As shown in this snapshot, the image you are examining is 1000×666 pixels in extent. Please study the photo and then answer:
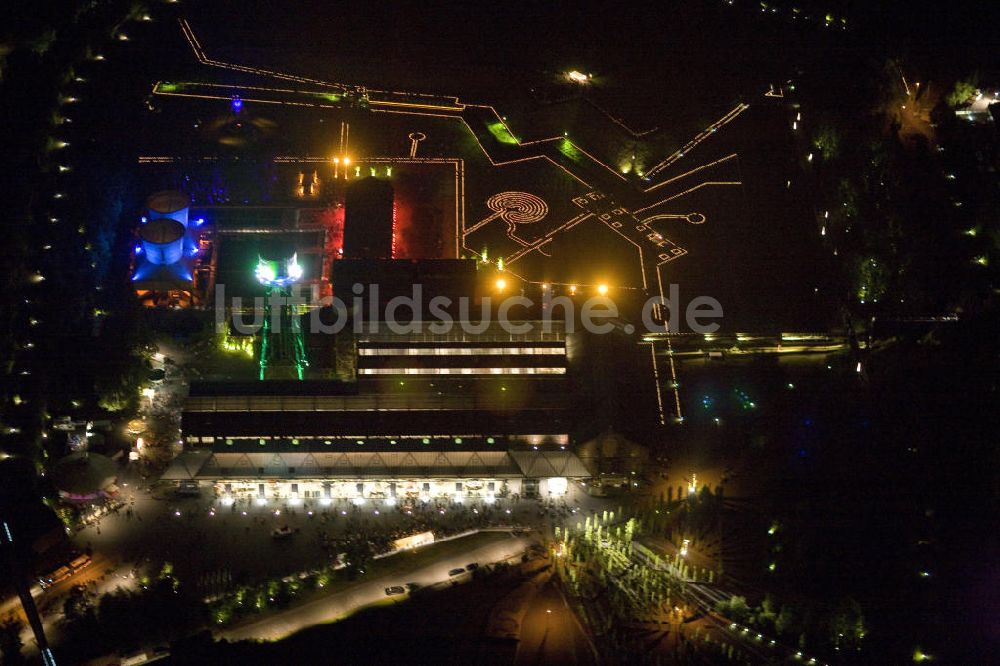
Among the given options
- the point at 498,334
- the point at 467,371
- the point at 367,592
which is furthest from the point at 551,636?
the point at 498,334

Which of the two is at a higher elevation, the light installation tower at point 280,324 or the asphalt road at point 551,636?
the light installation tower at point 280,324

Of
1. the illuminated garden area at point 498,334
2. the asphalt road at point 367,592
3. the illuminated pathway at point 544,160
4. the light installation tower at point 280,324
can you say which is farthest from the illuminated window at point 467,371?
the asphalt road at point 367,592

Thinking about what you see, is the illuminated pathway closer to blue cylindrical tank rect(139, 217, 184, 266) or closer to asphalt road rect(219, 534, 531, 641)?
blue cylindrical tank rect(139, 217, 184, 266)

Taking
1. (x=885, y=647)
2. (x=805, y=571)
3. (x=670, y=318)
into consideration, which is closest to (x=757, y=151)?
(x=670, y=318)

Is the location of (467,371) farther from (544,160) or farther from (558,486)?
(544,160)

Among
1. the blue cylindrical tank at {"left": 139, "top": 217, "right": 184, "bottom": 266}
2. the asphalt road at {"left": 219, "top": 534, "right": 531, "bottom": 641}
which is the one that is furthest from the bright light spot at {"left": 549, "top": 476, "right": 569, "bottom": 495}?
the blue cylindrical tank at {"left": 139, "top": 217, "right": 184, "bottom": 266}

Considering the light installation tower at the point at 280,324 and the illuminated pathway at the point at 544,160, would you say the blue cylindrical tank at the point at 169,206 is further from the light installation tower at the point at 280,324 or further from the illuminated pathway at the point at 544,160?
the illuminated pathway at the point at 544,160
